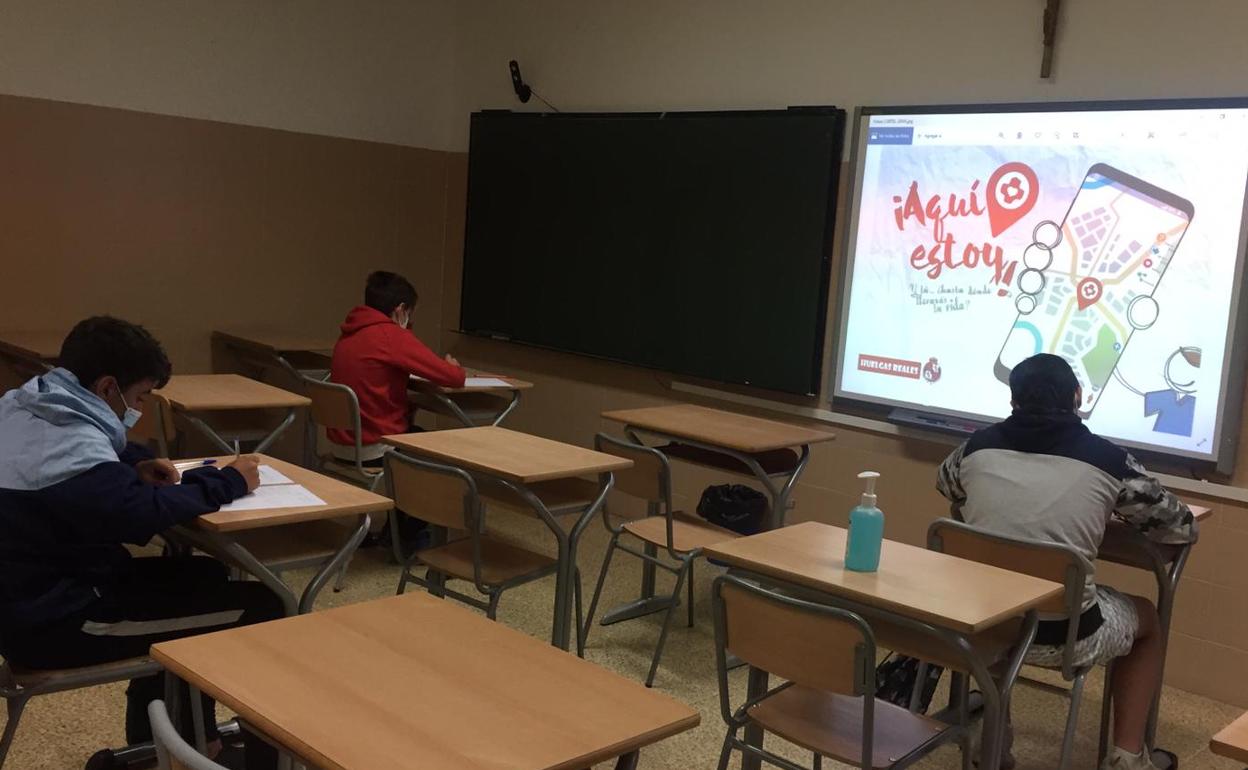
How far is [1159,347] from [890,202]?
1201 millimetres

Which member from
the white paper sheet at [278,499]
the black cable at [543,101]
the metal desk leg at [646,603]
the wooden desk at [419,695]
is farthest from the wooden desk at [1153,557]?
the black cable at [543,101]

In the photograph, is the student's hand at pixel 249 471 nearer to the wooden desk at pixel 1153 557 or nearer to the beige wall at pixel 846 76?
the wooden desk at pixel 1153 557

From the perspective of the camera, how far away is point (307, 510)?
2350 millimetres

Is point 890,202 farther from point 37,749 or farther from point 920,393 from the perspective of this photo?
point 37,749

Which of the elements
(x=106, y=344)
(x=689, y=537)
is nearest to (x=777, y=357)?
(x=689, y=537)

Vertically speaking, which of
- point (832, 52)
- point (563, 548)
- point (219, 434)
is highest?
point (832, 52)

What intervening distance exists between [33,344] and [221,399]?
1240mm

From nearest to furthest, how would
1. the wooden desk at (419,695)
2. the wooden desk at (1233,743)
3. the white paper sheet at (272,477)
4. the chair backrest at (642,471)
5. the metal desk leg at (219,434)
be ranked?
the wooden desk at (419,695), the wooden desk at (1233,743), the white paper sheet at (272,477), the chair backrest at (642,471), the metal desk leg at (219,434)

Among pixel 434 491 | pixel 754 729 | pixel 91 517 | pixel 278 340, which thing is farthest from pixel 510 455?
pixel 278 340

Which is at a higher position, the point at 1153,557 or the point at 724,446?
the point at 724,446

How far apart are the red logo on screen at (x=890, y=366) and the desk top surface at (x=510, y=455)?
148cm

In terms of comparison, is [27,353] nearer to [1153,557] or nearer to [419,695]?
[419,695]

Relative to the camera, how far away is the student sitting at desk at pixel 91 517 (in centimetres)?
202

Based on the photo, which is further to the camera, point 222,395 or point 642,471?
point 222,395
